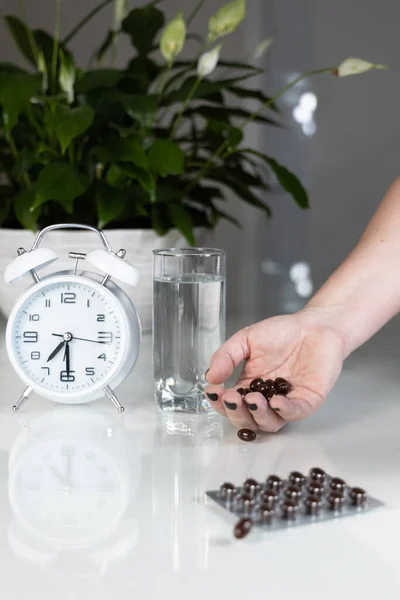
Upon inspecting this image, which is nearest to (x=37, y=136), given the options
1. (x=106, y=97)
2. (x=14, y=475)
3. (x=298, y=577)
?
(x=106, y=97)

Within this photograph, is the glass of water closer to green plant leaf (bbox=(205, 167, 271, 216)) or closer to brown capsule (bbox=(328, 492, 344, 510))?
brown capsule (bbox=(328, 492, 344, 510))

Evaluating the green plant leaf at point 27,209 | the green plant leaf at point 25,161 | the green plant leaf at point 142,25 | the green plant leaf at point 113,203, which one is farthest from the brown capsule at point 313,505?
the green plant leaf at point 142,25

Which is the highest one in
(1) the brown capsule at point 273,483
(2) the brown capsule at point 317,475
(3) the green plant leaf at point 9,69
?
(3) the green plant leaf at point 9,69

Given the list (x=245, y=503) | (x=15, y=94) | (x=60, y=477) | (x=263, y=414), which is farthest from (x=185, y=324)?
(x=15, y=94)

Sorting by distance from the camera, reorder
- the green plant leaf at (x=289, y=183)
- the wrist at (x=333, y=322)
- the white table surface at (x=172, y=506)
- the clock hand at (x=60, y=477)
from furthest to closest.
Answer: the green plant leaf at (x=289, y=183) < the wrist at (x=333, y=322) < the clock hand at (x=60, y=477) < the white table surface at (x=172, y=506)

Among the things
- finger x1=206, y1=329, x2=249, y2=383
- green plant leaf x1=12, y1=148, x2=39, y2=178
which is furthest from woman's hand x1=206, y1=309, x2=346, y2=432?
green plant leaf x1=12, y1=148, x2=39, y2=178

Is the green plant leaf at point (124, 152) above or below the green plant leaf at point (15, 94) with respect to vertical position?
below

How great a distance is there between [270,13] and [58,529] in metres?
2.77

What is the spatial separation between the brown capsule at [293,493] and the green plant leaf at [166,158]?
2.59ft

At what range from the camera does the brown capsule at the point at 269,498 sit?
2.80 feet

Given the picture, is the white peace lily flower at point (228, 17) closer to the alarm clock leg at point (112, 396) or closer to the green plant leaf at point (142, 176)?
the green plant leaf at point (142, 176)

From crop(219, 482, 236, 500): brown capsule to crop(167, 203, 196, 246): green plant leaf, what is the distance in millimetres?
783

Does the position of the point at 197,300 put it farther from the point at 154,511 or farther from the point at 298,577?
the point at 298,577

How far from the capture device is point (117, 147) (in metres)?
1.59
